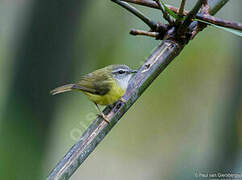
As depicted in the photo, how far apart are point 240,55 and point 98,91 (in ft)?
4.24

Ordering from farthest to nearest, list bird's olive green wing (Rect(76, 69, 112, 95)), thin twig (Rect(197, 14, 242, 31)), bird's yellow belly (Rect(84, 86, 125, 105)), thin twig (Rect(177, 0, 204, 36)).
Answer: bird's olive green wing (Rect(76, 69, 112, 95))
bird's yellow belly (Rect(84, 86, 125, 105))
thin twig (Rect(177, 0, 204, 36))
thin twig (Rect(197, 14, 242, 31))

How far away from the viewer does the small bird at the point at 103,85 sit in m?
3.26

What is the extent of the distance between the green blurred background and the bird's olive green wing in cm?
44

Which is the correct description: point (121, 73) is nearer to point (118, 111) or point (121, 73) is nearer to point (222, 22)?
point (118, 111)

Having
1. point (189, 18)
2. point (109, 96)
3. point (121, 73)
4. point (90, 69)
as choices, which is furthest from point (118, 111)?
point (90, 69)

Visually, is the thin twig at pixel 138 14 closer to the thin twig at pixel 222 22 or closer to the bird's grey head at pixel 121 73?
the thin twig at pixel 222 22

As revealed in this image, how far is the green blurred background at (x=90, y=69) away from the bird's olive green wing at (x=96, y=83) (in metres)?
0.44

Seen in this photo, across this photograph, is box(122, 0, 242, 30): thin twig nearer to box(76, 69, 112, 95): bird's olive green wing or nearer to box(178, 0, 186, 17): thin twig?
box(178, 0, 186, 17): thin twig

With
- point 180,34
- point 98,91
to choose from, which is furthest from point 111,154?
point 180,34

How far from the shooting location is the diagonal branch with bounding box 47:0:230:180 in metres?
1.37

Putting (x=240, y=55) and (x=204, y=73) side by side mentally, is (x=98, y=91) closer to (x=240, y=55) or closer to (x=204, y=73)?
(x=240, y=55)

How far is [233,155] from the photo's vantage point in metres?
2.87

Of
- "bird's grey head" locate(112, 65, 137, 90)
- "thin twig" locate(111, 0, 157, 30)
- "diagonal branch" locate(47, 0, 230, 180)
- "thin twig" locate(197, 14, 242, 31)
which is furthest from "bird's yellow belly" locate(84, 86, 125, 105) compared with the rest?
"thin twig" locate(197, 14, 242, 31)

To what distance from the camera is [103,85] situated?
3561 millimetres
